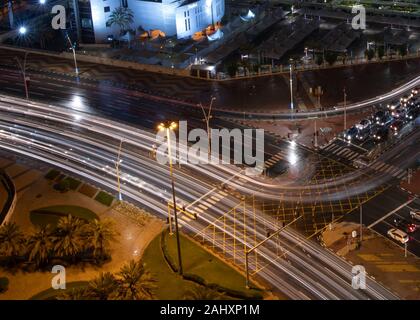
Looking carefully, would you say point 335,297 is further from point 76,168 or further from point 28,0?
point 28,0

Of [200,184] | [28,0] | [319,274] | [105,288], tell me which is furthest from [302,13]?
[105,288]

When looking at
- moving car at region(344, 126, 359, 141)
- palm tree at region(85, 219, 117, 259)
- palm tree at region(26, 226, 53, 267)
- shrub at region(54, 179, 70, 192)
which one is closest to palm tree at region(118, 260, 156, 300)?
palm tree at region(85, 219, 117, 259)

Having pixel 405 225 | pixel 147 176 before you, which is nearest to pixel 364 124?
pixel 405 225

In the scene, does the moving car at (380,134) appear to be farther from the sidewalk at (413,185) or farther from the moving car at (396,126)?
the sidewalk at (413,185)

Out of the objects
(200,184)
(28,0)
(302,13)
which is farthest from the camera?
(28,0)

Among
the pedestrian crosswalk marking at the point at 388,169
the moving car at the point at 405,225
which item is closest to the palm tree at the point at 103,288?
the moving car at the point at 405,225

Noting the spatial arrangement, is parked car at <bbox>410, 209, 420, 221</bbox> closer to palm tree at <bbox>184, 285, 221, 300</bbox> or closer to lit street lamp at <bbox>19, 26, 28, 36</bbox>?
palm tree at <bbox>184, 285, 221, 300</bbox>
